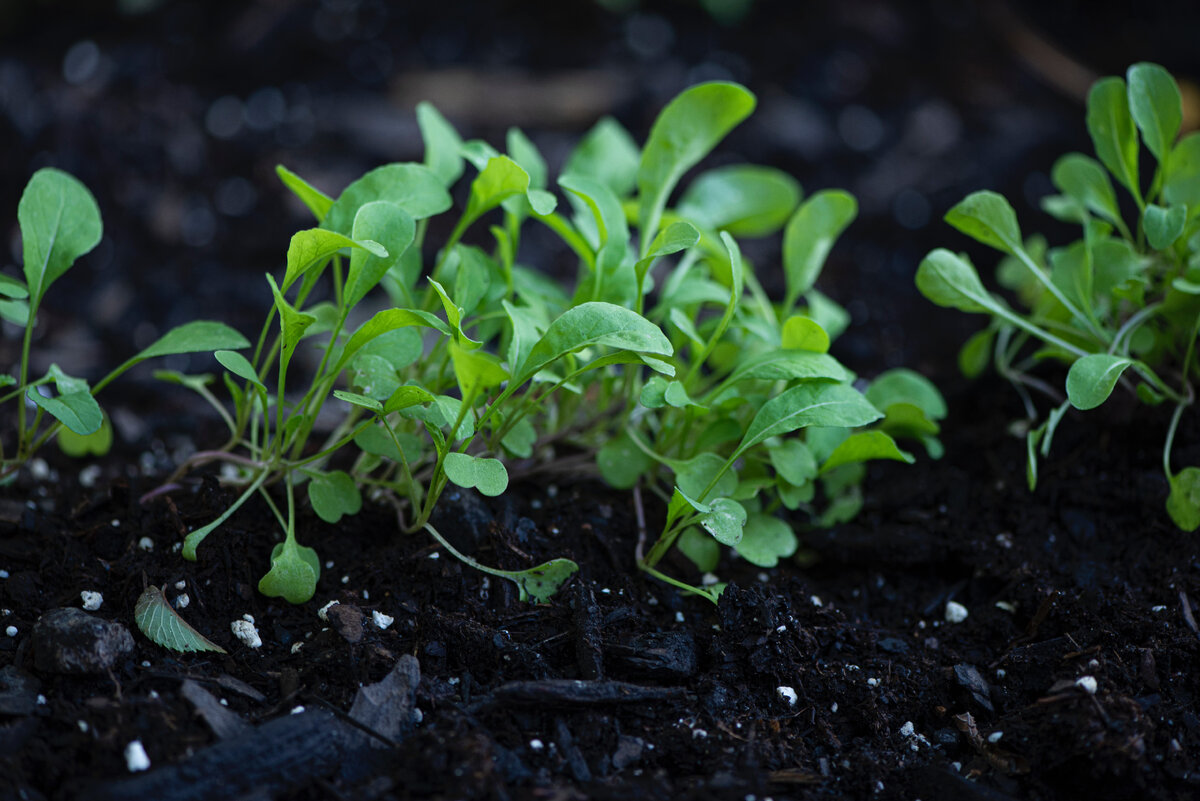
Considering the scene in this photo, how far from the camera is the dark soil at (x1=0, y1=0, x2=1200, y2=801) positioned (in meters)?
0.89

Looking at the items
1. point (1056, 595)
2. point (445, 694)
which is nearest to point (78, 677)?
point (445, 694)

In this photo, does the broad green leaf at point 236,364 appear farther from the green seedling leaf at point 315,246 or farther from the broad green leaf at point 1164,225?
the broad green leaf at point 1164,225

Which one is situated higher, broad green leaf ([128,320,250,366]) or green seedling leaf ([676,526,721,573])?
broad green leaf ([128,320,250,366])

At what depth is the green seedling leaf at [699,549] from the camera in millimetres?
1162

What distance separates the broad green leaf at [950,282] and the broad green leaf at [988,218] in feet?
0.14

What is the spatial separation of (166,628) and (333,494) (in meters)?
0.22

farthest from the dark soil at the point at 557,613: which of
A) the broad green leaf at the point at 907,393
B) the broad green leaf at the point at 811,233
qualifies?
the broad green leaf at the point at 811,233

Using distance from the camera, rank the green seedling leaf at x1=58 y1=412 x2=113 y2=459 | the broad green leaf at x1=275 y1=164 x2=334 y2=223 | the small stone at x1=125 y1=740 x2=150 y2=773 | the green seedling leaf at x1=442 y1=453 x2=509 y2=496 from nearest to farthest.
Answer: the small stone at x1=125 y1=740 x2=150 y2=773
the green seedling leaf at x1=442 y1=453 x2=509 y2=496
the broad green leaf at x1=275 y1=164 x2=334 y2=223
the green seedling leaf at x1=58 y1=412 x2=113 y2=459

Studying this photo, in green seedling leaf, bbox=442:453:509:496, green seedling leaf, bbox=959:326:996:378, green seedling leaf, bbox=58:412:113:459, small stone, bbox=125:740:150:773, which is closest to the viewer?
small stone, bbox=125:740:150:773

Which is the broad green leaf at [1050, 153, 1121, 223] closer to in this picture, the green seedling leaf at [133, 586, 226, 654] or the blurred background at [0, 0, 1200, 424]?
the blurred background at [0, 0, 1200, 424]

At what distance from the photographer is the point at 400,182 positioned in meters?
1.09

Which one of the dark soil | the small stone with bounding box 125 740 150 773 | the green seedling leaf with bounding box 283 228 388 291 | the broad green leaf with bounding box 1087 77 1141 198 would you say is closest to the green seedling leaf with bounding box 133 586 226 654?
the dark soil

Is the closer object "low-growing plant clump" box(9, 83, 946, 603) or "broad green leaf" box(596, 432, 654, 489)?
"low-growing plant clump" box(9, 83, 946, 603)

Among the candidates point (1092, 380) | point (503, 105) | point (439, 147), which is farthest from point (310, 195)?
point (503, 105)
